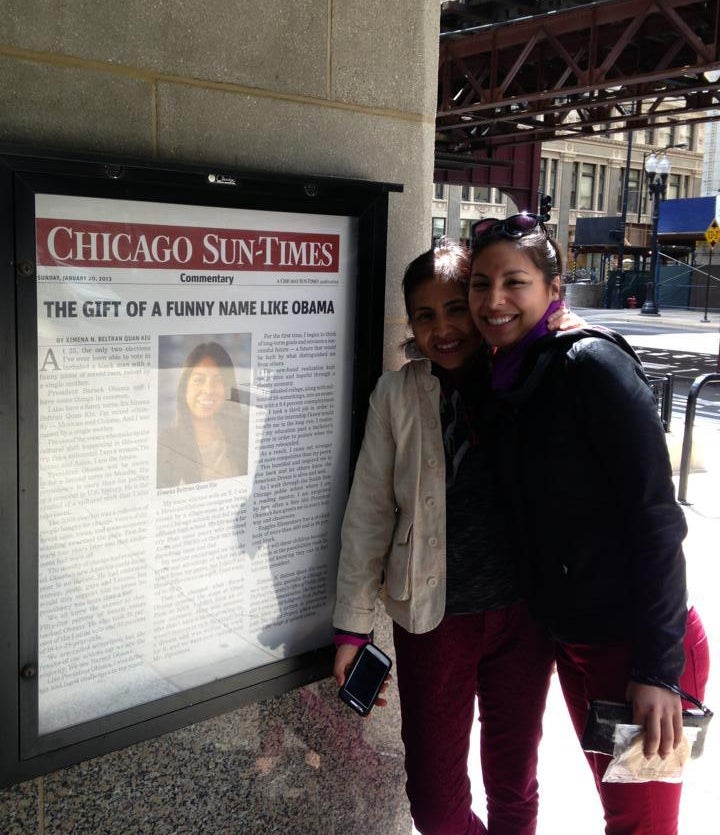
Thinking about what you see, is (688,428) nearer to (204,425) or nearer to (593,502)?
(593,502)

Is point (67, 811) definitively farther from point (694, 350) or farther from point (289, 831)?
point (694, 350)

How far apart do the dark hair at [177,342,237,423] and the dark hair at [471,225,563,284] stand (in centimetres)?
69

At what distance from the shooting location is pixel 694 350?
828 inches

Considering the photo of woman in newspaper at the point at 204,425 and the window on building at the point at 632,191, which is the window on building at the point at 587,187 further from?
the photo of woman in newspaper at the point at 204,425

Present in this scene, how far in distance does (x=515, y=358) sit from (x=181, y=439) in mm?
858

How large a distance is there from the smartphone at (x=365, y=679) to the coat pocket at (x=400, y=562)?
19 cm

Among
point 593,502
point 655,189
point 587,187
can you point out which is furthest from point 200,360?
point 587,187

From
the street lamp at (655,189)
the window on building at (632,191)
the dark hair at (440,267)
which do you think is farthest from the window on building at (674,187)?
the dark hair at (440,267)

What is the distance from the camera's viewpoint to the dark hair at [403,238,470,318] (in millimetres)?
2289

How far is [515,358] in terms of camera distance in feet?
7.02

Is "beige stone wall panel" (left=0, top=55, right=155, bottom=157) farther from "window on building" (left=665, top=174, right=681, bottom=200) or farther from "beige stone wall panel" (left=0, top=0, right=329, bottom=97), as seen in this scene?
"window on building" (left=665, top=174, right=681, bottom=200)

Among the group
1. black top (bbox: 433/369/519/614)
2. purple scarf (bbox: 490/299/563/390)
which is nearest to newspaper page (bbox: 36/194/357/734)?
black top (bbox: 433/369/519/614)

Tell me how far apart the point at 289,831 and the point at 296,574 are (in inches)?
33.3

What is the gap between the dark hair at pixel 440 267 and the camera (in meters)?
2.29
